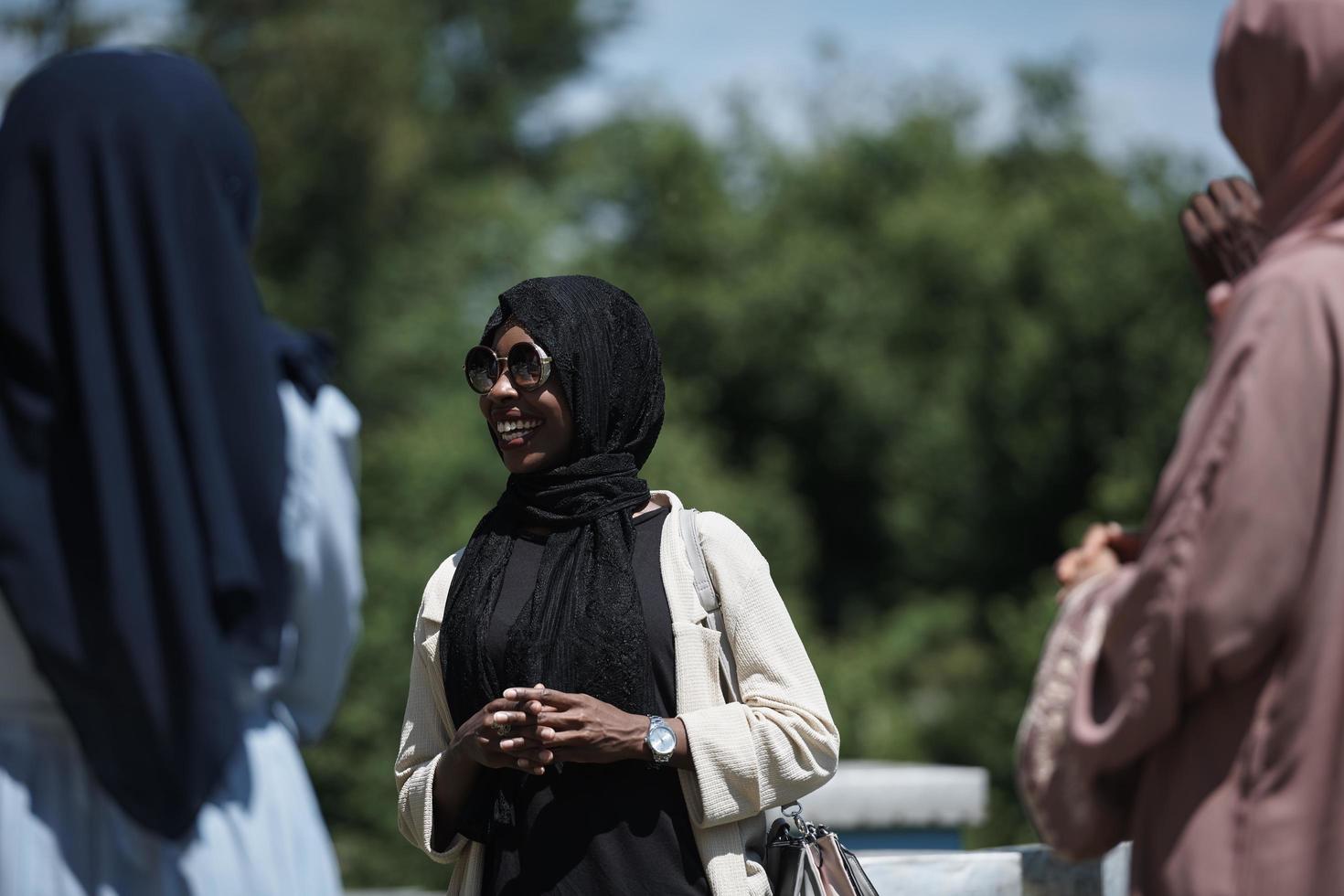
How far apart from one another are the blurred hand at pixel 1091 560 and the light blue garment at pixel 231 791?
1370mm

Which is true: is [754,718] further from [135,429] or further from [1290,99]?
[1290,99]

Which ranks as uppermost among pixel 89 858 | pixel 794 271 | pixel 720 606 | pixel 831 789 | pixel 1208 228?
pixel 1208 228

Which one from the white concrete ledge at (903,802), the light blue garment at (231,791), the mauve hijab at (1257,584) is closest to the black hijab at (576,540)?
the light blue garment at (231,791)

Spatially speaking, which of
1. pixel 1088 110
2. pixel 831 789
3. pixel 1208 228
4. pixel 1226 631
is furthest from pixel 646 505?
pixel 1088 110

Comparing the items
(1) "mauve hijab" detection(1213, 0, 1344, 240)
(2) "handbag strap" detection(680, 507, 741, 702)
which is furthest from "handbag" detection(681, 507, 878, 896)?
(1) "mauve hijab" detection(1213, 0, 1344, 240)

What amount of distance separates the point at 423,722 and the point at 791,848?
0.64 metres

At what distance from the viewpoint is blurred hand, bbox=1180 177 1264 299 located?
107 inches

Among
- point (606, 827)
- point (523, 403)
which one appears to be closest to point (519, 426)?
point (523, 403)

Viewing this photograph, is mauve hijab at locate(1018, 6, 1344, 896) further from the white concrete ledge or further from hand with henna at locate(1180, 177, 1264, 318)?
the white concrete ledge

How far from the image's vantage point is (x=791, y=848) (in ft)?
8.84

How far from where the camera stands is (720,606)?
2688 mm

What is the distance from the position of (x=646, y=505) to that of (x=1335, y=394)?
132 cm

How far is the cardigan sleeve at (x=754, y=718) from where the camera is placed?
256 centimetres

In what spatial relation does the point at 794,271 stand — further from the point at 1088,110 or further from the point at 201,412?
the point at 201,412
